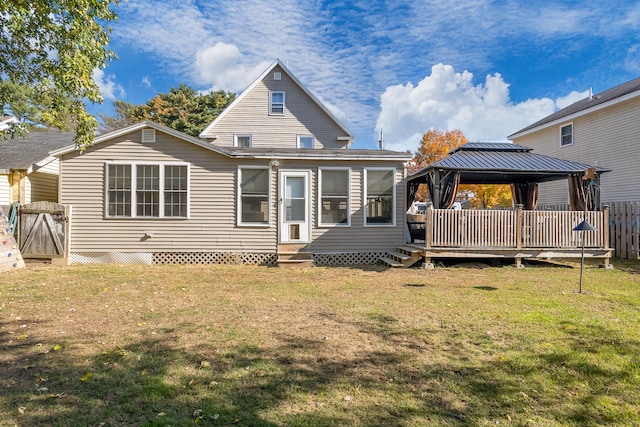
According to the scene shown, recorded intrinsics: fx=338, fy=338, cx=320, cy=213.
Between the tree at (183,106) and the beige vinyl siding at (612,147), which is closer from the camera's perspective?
the beige vinyl siding at (612,147)

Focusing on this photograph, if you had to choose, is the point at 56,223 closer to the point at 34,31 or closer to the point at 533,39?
the point at 34,31

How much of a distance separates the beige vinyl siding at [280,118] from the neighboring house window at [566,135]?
11.2 meters

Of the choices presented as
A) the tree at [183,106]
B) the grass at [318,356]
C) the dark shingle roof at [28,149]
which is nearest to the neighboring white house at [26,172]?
the dark shingle roof at [28,149]

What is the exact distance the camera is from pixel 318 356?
11.8ft

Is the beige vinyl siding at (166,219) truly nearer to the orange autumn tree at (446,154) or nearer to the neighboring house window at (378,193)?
the neighboring house window at (378,193)

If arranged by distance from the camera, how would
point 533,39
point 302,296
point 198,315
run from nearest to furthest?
point 198,315
point 302,296
point 533,39

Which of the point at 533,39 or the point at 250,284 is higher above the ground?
the point at 533,39

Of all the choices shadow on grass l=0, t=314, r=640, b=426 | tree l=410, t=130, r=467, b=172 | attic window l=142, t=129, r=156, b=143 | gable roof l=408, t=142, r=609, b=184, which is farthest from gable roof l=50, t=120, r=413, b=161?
tree l=410, t=130, r=467, b=172

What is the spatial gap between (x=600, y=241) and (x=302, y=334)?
1028 cm

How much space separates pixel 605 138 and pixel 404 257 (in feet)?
40.2

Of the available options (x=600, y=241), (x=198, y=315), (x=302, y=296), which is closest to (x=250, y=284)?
(x=302, y=296)

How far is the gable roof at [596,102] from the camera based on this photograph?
45.0 feet

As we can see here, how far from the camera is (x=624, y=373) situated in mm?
3170

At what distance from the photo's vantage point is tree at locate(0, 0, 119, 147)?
6.32 metres
